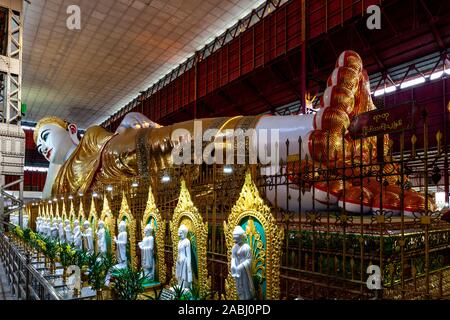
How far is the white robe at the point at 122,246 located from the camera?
5219 millimetres

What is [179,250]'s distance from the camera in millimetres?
3820

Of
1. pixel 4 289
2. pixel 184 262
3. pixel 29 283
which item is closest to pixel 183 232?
pixel 184 262

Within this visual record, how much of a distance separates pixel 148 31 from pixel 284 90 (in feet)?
13.2

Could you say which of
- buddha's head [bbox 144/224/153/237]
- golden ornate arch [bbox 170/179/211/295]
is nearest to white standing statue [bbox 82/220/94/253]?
buddha's head [bbox 144/224/153/237]

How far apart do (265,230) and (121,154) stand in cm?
563

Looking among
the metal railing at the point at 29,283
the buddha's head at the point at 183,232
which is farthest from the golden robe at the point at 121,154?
the buddha's head at the point at 183,232

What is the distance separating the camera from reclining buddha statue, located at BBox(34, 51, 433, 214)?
13.1 feet

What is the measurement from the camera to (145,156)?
24.0 ft

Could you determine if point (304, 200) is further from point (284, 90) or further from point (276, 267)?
point (284, 90)

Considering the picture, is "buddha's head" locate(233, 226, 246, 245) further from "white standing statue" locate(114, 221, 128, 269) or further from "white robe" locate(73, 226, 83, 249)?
"white robe" locate(73, 226, 83, 249)

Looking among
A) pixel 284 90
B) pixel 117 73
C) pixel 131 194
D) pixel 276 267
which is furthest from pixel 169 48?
pixel 276 267

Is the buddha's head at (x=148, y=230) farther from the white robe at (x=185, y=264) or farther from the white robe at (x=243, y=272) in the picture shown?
the white robe at (x=243, y=272)

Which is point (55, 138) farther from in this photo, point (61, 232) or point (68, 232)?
point (68, 232)
